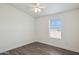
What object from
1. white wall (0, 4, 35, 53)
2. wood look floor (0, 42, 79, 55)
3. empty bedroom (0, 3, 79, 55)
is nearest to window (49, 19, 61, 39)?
empty bedroom (0, 3, 79, 55)

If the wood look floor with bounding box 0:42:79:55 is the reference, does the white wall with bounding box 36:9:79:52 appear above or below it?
above

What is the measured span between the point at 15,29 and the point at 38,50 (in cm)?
49

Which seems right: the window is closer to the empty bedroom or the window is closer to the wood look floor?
the empty bedroom

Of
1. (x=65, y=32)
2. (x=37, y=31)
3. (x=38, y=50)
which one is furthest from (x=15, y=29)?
(x=65, y=32)

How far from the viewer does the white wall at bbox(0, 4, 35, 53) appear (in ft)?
3.89

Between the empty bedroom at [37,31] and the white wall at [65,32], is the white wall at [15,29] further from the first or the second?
the white wall at [65,32]

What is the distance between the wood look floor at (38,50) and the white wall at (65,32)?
70mm

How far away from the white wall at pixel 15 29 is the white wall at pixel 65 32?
0.14 metres

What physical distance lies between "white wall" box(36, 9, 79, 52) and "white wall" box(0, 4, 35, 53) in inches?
5.6

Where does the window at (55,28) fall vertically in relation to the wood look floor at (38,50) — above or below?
above

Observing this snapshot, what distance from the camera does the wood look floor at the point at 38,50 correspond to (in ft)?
3.68

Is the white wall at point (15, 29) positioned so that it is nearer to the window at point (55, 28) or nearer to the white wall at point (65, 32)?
the white wall at point (65, 32)

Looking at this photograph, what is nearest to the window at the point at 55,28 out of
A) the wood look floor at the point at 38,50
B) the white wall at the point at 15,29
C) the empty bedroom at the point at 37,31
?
the empty bedroom at the point at 37,31

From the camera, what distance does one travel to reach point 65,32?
4.10 feet
